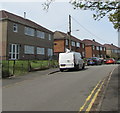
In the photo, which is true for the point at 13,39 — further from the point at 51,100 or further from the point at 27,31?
the point at 51,100

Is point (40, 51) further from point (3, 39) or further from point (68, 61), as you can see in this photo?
point (68, 61)

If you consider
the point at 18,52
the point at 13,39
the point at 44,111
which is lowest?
the point at 44,111

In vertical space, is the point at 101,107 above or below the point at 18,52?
below

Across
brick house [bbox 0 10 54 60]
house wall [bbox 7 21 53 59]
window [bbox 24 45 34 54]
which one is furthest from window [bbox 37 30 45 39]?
window [bbox 24 45 34 54]

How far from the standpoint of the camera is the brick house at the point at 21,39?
2703 cm

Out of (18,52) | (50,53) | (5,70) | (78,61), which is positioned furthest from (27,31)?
(5,70)

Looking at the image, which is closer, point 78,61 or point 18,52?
point 78,61

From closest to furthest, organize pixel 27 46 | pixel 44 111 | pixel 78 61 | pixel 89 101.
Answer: pixel 44 111 < pixel 89 101 < pixel 78 61 < pixel 27 46

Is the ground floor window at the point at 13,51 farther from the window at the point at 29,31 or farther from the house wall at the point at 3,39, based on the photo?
the window at the point at 29,31

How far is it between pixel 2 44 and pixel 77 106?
74.9 feet

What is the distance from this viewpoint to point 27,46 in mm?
31781

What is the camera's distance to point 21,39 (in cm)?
3020

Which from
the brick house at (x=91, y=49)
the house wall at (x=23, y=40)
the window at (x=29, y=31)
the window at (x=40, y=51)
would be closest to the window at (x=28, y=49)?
the house wall at (x=23, y=40)

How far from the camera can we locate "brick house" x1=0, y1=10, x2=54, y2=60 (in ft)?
88.7
